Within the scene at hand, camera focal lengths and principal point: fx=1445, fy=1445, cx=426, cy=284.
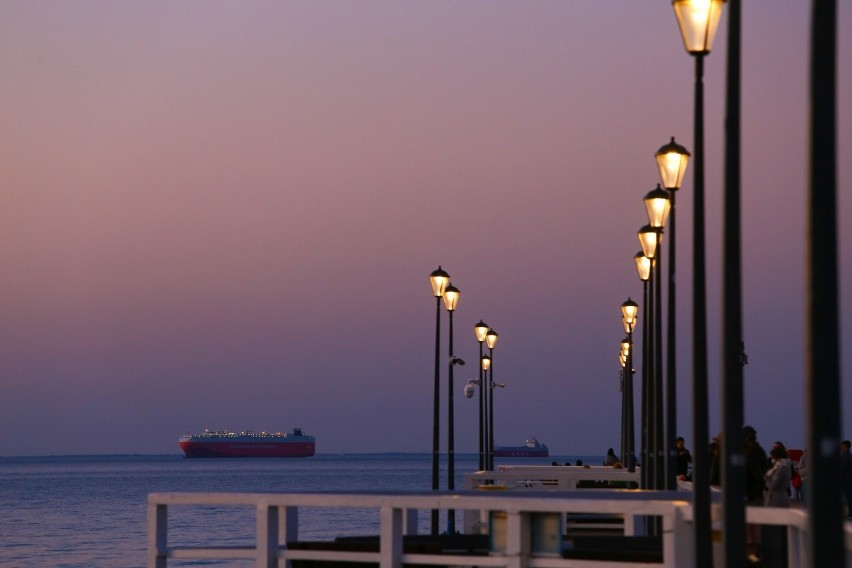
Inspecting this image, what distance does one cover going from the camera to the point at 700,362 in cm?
1012

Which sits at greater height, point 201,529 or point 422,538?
point 422,538

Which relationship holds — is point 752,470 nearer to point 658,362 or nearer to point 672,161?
point 658,362

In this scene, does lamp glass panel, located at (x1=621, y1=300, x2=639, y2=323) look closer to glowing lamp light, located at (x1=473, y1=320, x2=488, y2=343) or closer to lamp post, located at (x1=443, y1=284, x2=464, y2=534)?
lamp post, located at (x1=443, y1=284, x2=464, y2=534)

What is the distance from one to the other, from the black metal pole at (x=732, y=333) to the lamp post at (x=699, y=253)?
613mm

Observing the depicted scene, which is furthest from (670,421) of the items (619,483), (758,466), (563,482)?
(619,483)

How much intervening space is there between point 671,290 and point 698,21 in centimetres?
505

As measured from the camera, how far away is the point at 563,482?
23.5 metres

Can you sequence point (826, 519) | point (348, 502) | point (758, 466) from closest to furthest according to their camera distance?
point (826, 519), point (348, 502), point (758, 466)

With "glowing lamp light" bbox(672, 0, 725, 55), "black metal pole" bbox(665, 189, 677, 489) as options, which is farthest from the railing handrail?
"glowing lamp light" bbox(672, 0, 725, 55)

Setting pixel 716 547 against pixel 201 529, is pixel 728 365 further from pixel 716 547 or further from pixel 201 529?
pixel 201 529

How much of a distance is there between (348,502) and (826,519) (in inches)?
224

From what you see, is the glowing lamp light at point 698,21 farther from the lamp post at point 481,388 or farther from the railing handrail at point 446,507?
the lamp post at point 481,388

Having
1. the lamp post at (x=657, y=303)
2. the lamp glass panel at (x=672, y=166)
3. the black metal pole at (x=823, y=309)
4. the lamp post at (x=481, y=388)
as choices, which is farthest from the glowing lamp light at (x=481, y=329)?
the black metal pole at (x=823, y=309)

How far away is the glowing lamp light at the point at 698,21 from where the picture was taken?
10.2 meters
